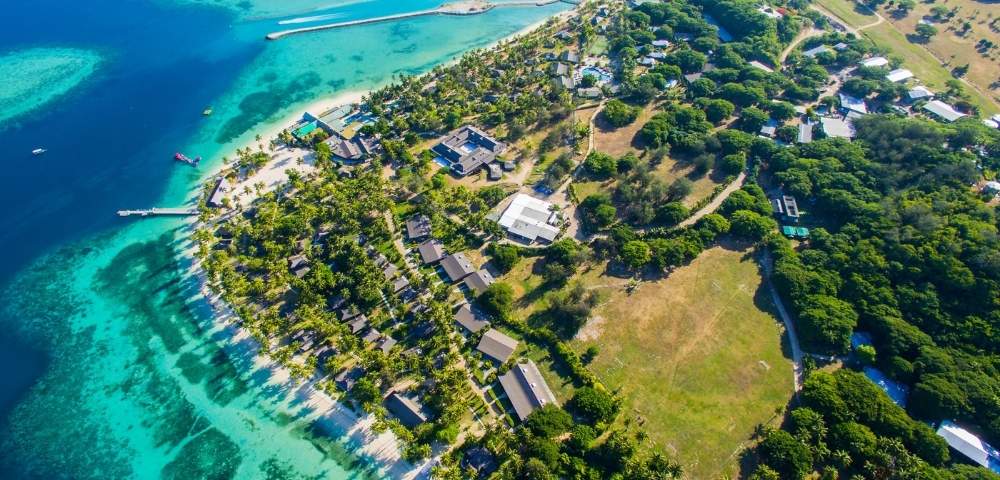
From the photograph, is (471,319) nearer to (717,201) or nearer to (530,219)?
(530,219)

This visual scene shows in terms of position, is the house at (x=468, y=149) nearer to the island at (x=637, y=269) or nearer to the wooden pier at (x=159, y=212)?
the island at (x=637, y=269)

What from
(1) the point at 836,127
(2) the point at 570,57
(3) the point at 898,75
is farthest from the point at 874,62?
(2) the point at 570,57

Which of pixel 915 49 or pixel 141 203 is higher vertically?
pixel 915 49

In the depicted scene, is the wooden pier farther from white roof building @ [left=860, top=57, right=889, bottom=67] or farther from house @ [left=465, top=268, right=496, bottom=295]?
white roof building @ [left=860, top=57, right=889, bottom=67]

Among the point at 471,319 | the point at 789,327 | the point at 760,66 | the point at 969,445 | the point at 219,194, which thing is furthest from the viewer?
the point at 760,66

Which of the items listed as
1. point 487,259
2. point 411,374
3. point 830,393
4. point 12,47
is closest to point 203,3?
point 12,47

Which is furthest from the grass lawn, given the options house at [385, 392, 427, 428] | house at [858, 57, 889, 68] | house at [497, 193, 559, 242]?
house at [858, 57, 889, 68]
